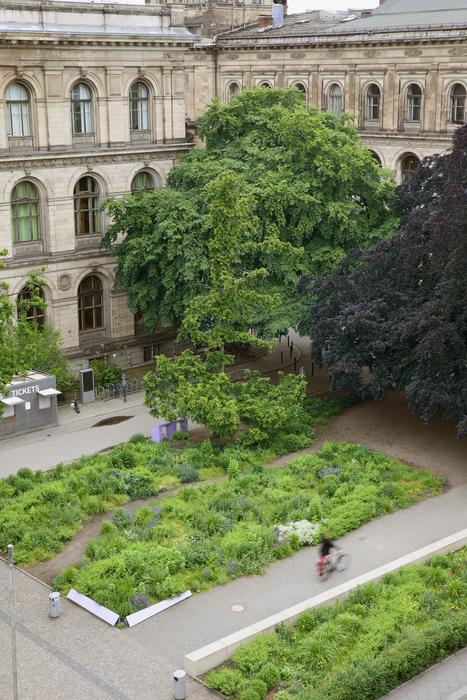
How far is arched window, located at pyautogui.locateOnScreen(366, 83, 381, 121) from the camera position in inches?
2470

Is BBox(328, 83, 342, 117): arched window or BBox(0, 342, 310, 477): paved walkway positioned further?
BBox(328, 83, 342, 117): arched window

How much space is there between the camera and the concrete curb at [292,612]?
71.8 ft

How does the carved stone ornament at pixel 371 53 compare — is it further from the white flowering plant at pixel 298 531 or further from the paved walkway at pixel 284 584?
the white flowering plant at pixel 298 531

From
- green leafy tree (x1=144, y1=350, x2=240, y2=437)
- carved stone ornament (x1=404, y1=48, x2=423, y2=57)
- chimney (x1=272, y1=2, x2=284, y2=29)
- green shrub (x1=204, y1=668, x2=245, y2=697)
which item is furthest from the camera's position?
chimney (x1=272, y1=2, x2=284, y2=29)

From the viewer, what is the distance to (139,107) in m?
46.0

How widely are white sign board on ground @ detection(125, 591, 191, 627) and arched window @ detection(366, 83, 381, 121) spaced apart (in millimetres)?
43934

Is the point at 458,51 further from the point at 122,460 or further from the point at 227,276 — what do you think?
the point at 122,460

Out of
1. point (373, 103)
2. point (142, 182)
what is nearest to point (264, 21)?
point (373, 103)

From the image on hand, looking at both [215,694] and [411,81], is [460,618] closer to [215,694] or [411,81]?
[215,694]

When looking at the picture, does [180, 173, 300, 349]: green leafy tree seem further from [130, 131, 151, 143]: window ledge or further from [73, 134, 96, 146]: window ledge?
[130, 131, 151, 143]: window ledge

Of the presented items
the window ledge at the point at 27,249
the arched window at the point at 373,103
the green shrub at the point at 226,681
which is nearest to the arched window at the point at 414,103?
the arched window at the point at 373,103

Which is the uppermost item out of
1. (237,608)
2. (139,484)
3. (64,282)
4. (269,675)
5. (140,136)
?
(140,136)

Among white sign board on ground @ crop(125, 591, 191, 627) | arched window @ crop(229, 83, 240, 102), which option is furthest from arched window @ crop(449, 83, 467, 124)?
white sign board on ground @ crop(125, 591, 191, 627)

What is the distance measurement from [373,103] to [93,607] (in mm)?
45589
